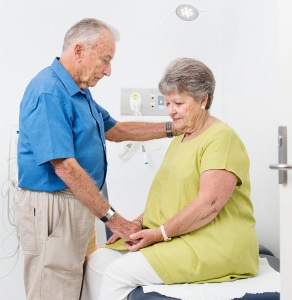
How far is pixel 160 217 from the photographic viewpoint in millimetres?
1493

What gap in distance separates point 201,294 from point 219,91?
1549 mm

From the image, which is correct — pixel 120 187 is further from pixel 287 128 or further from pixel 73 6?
pixel 287 128

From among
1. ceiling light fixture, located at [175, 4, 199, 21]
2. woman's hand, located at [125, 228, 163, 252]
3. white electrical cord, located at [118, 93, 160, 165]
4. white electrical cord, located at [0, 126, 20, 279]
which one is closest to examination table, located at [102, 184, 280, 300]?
woman's hand, located at [125, 228, 163, 252]

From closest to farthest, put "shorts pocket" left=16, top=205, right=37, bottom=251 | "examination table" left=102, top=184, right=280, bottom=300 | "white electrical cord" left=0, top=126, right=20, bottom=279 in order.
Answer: "examination table" left=102, top=184, right=280, bottom=300 < "shorts pocket" left=16, top=205, right=37, bottom=251 < "white electrical cord" left=0, top=126, right=20, bottom=279

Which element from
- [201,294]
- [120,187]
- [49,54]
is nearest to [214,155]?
[201,294]

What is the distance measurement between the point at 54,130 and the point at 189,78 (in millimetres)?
515

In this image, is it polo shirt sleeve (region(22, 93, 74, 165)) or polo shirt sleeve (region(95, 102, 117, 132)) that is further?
polo shirt sleeve (region(95, 102, 117, 132))

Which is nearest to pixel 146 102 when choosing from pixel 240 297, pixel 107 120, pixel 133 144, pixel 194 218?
pixel 133 144

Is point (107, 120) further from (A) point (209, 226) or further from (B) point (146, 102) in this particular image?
(A) point (209, 226)

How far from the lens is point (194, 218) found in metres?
1.33

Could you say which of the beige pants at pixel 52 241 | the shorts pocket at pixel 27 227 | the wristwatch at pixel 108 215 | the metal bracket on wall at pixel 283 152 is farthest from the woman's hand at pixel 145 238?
the metal bracket on wall at pixel 283 152

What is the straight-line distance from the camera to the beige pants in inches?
56.7

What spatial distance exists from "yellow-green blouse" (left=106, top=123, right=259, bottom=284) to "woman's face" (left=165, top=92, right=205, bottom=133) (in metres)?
0.10

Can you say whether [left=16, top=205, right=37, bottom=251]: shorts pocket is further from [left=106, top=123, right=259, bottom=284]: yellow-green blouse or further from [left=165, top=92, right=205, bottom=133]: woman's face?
[left=165, top=92, right=205, bottom=133]: woman's face
